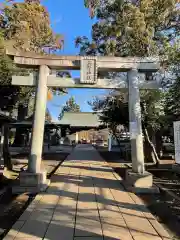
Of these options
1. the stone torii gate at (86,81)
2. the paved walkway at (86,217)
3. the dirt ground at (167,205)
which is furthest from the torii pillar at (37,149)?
the dirt ground at (167,205)

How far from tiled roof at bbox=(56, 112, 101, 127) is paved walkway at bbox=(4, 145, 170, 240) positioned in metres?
34.1

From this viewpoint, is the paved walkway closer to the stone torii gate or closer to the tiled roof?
the stone torii gate

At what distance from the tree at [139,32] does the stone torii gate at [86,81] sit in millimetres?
3343

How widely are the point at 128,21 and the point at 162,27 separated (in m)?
2.97

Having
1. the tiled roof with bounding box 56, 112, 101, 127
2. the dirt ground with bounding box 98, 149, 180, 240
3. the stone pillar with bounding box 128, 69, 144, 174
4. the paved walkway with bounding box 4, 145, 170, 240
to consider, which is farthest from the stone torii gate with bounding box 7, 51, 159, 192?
the tiled roof with bounding box 56, 112, 101, 127

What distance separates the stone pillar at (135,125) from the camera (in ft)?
31.2

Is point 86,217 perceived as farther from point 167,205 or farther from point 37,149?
point 37,149

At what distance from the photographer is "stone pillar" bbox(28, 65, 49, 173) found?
9.24m

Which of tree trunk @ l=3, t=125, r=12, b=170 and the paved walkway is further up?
tree trunk @ l=3, t=125, r=12, b=170

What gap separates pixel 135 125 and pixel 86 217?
4.51 m

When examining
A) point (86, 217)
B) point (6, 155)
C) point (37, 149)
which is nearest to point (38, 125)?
point (37, 149)

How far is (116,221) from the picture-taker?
5.67 meters

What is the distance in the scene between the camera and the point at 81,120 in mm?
46500

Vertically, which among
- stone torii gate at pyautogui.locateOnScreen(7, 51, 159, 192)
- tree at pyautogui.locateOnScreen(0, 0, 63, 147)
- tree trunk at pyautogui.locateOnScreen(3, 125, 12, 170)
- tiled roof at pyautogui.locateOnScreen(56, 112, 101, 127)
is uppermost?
tree at pyautogui.locateOnScreen(0, 0, 63, 147)
